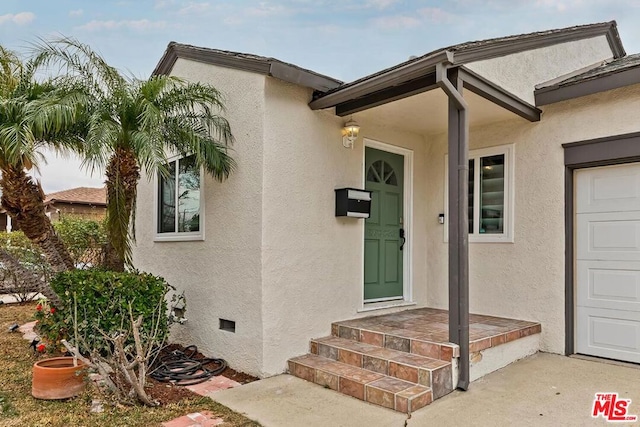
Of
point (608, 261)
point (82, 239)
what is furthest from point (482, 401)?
point (82, 239)

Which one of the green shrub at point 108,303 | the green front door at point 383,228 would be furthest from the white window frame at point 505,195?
the green shrub at point 108,303

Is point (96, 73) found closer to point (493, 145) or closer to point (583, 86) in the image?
point (493, 145)

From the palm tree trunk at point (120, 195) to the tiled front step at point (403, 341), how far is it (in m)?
2.75

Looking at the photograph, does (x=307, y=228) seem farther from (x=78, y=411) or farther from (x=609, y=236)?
(x=609, y=236)

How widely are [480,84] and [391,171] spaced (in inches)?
79.0

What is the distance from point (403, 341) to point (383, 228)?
76.3 inches

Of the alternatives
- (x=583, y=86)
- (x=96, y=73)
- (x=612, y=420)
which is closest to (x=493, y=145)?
(x=583, y=86)

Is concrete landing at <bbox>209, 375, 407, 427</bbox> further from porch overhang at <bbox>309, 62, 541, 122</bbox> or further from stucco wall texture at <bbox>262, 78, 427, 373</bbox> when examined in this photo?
porch overhang at <bbox>309, 62, 541, 122</bbox>

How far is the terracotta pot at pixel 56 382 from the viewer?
392cm

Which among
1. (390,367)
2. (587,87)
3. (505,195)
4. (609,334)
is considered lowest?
(390,367)

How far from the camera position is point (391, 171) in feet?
20.5

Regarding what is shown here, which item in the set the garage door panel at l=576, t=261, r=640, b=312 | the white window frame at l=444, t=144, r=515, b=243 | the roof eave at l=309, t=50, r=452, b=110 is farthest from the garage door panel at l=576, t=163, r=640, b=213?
the roof eave at l=309, t=50, r=452, b=110

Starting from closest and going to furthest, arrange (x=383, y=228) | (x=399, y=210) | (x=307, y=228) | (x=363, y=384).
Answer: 1. (x=363, y=384)
2. (x=307, y=228)
3. (x=383, y=228)
4. (x=399, y=210)

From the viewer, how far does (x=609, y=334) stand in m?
4.95
